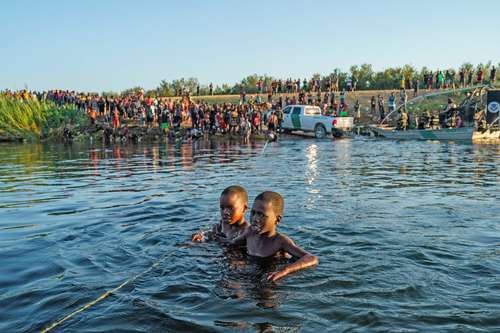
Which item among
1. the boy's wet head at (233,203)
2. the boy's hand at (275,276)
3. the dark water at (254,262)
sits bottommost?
the dark water at (254,262)

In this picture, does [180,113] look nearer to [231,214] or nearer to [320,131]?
[320,131]

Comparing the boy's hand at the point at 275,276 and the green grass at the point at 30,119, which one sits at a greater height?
the green grass at the point at 30,119

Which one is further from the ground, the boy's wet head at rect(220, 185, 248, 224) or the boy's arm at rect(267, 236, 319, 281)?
the boy's wet head at rect(220, 185, 248, 224)

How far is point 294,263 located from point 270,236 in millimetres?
512

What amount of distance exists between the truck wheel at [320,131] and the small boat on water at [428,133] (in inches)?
124

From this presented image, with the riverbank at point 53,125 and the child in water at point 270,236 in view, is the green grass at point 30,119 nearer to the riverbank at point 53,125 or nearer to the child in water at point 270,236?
the riverbank at point 53,125

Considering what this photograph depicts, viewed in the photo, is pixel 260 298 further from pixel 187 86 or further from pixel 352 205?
pixel 187 86

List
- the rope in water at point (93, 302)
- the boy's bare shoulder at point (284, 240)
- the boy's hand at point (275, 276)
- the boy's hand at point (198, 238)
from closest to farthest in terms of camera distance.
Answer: the rope in water at point (93, 302)
the boy's hand at point (275, 276)
the boy's bare shoulder at point (284, 240)
the boy's hand at point (198, 238)

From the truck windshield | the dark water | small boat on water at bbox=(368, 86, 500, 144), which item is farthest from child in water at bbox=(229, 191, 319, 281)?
the truck windshield

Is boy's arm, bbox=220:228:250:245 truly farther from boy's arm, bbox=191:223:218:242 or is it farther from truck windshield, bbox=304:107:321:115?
truck windshield, bbox=304:107:321:115

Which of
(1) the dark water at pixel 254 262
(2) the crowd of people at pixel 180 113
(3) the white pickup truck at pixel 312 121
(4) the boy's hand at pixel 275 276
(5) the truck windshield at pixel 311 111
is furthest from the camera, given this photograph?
(2) the crowd of people at pixel 180 113

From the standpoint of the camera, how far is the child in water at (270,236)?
5758 mm

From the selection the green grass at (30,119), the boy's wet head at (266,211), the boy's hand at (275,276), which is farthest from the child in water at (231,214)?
the green grass at (30,119)

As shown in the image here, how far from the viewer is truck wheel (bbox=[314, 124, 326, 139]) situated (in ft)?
111
